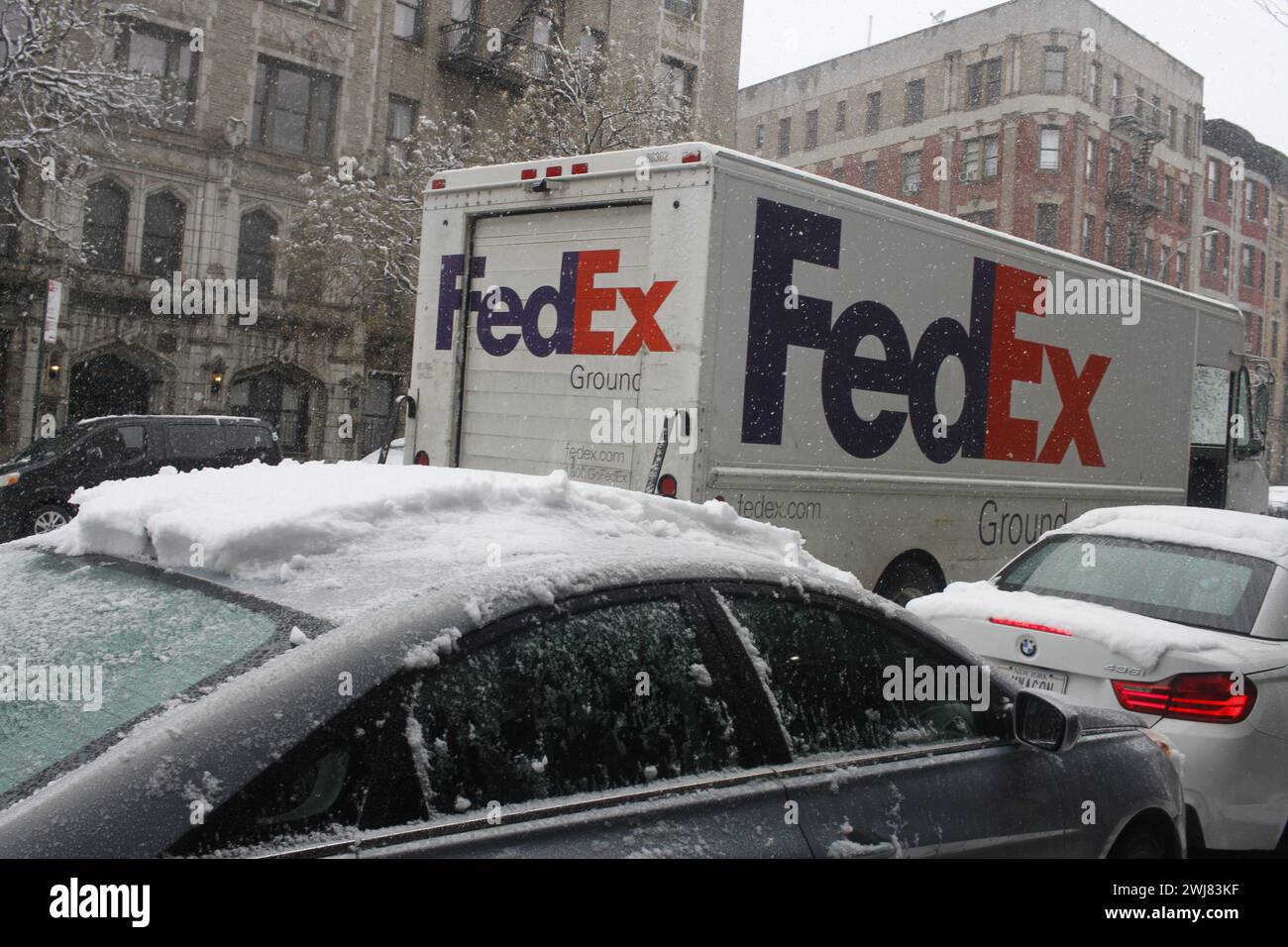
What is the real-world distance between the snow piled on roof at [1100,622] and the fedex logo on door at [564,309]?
2622 mm

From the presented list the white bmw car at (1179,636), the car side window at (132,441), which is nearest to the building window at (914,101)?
the car side window at (132,441)

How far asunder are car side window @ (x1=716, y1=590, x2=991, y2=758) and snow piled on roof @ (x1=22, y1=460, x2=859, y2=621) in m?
0.12

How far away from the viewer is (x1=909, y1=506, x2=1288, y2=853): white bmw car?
5.16 metres

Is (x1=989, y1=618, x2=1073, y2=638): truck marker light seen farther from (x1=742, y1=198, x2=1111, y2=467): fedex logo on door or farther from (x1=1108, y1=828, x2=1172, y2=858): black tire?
(x1=742, y1=198, x2=1111, y2=467): fedex logo on door

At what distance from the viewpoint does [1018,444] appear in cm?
1039

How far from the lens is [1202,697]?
520cm

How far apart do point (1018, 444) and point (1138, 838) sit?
270 inches

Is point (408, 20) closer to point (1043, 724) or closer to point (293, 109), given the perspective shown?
point (293, 109)

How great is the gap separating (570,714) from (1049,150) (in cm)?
4672

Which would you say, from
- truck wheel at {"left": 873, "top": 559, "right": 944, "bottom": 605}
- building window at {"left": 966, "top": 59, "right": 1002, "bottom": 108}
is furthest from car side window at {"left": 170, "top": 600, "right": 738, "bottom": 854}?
building window at {"left": 966, "top": 59, "right": 1002, "bottom": 108}

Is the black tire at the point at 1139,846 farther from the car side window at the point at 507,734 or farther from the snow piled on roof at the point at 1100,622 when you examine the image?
the car side window at the point at 507,734

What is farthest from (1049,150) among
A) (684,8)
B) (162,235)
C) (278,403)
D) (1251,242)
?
(162,235)

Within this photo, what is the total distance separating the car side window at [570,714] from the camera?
2.24 metres

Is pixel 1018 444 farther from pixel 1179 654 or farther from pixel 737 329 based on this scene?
pixel 1179 654
